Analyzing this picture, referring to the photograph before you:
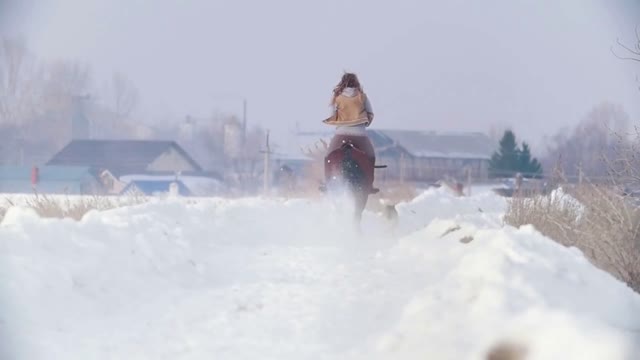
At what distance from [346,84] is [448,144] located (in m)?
34.1

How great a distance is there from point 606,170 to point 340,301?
354 cm

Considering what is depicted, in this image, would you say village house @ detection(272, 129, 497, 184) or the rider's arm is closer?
the rider's arm

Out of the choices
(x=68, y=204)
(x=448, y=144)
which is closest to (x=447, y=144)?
(x=448, y=144)

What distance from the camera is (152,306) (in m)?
4.44

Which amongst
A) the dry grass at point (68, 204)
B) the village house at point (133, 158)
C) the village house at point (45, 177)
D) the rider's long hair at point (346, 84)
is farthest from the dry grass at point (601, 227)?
the village house at point (133, 158)

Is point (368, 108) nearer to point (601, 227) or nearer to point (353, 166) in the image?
point (353, 166)

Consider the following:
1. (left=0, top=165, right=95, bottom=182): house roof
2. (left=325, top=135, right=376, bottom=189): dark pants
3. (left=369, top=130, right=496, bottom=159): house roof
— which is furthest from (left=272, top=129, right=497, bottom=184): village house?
(left=325, top=135, right=376, bottom=189): dark pants

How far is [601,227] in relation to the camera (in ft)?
18.7

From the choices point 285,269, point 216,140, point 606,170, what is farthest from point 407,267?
point 216,140

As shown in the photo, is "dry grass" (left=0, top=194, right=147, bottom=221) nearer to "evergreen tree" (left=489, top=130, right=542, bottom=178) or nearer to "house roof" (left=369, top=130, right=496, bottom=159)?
"evergreen tree" (left=489, top=130, right=542, bottom=178)

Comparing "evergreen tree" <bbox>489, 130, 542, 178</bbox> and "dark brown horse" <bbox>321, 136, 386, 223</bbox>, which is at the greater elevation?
"dark brown horse" <bbox>321, 136, 386, 223</bbox>

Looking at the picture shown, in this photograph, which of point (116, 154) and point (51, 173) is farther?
point (116, 154)

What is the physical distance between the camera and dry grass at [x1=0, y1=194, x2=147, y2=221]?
877 centimetres

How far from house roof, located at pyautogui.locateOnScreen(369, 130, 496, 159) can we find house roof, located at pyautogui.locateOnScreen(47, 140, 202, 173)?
12396 mm
